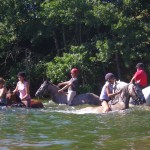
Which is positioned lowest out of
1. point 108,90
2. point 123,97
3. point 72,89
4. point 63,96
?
point 123,97

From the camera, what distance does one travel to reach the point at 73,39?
2594 centimetres

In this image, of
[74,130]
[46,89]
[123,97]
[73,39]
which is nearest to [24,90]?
[46,89]

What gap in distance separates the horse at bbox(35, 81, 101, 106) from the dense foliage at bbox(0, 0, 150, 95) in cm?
390

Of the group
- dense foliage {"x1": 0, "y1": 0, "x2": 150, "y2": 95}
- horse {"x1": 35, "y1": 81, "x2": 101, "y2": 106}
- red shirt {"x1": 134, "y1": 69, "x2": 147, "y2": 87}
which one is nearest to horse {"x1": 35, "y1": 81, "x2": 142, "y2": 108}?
horse {"x1": 35, "y1": 81, "x2": 101, "y2": 106}

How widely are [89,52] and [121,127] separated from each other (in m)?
12.4

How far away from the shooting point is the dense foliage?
22547 millimetres

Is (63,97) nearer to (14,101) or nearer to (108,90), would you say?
(14,101)

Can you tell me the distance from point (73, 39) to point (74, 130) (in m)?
15.0

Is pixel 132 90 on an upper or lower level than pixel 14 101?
upper

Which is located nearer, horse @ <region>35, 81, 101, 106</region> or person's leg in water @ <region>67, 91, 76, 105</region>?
horse @ <region>35, 81, 101, 106</region>

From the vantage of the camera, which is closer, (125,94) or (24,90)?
(125,94)

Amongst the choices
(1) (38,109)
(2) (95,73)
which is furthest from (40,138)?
(2) (95,73)

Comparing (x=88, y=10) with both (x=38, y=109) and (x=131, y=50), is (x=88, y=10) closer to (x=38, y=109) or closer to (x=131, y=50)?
(x=131, y=50)

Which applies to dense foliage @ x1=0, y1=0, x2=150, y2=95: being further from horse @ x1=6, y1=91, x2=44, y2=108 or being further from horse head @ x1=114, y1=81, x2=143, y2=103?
horse head @ x1=114, y1=81, x2=143, y2=103
